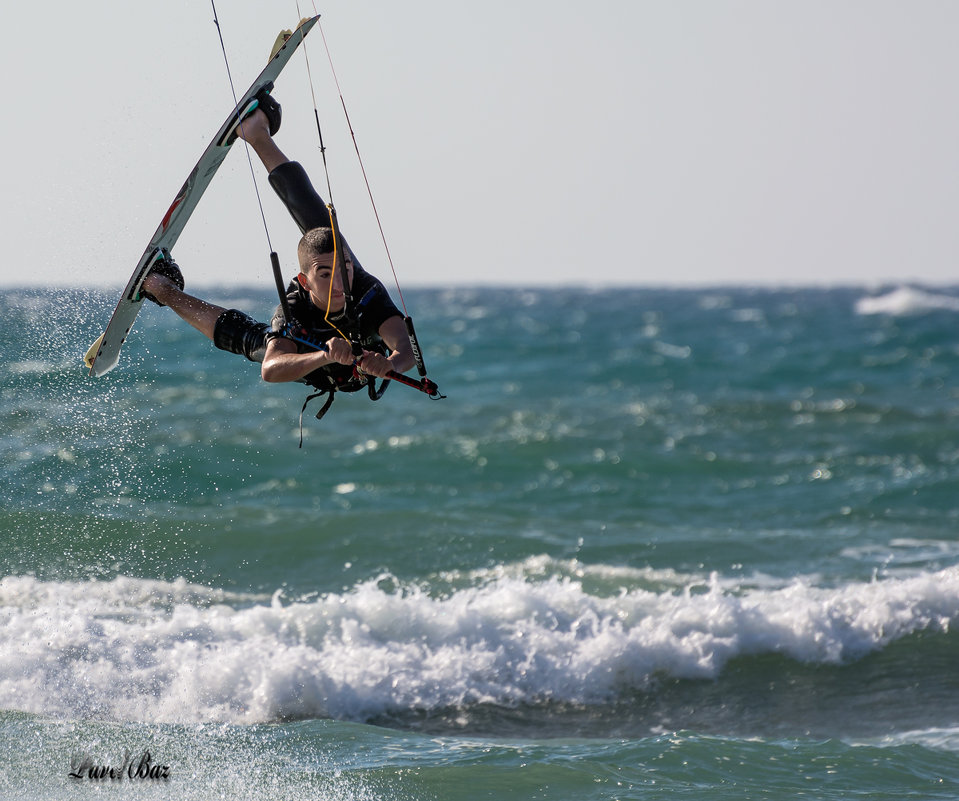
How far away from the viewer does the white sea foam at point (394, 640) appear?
7867 mm

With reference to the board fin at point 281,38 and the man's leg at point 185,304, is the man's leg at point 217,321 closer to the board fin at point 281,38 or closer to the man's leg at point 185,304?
the man's leg at point 185,304

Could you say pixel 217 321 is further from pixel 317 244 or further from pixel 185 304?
pixel 317 244

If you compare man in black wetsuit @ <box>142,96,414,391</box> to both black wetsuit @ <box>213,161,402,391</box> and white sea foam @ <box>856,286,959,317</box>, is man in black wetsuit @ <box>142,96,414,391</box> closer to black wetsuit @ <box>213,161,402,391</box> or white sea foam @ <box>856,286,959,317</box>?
black wetsuit @ <box>213,161,402,391</box>

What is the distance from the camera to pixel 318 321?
6.21 metres

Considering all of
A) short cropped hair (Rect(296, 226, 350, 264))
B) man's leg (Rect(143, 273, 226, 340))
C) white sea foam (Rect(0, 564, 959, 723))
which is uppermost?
short cropped hair (Rect(296, 226, 350, 264))

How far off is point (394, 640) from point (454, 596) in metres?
1.44

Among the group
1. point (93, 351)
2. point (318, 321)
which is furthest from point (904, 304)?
point (318, 321)

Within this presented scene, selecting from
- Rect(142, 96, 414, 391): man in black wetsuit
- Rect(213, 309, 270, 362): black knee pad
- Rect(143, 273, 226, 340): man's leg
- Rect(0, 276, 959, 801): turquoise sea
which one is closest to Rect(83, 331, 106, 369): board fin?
Rect(143, 273, 226, 340): man's leg

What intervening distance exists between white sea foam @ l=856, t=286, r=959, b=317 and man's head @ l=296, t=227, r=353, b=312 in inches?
1792

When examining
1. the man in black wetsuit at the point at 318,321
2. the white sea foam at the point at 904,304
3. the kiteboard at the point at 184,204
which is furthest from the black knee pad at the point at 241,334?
the white sea foam at the point at 904,304

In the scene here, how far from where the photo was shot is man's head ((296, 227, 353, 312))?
19.7ft

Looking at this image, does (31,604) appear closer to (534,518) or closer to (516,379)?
(534,518)

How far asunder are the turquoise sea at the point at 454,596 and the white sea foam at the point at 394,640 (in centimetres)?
3

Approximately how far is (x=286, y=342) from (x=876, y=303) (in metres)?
56.3
